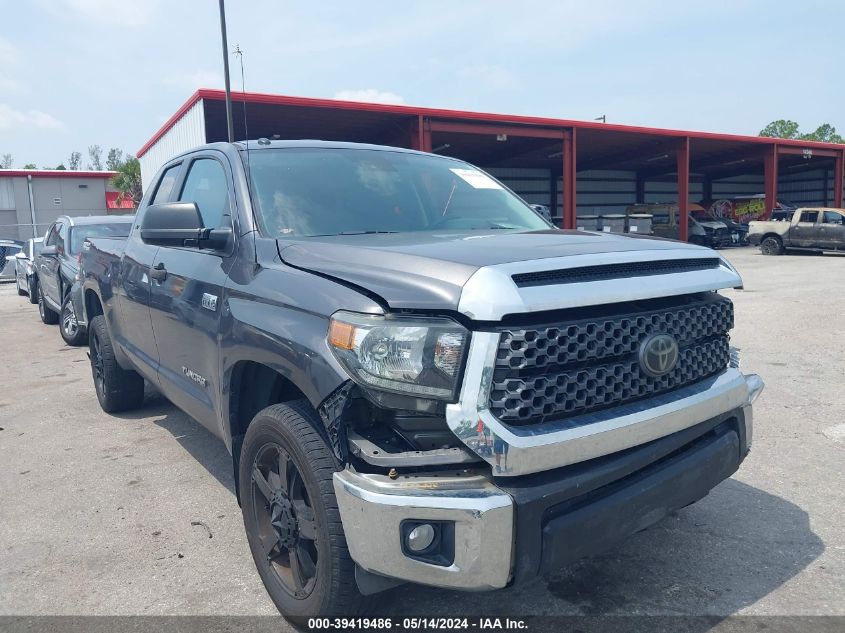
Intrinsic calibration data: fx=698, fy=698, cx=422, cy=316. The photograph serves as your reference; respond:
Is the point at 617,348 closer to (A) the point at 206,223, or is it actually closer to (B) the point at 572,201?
(A) the point at 206,223

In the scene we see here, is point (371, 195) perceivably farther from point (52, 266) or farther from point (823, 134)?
point (823, 134)

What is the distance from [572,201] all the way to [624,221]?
11.6 ft

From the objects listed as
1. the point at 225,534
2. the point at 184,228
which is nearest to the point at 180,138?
the point at 184,228

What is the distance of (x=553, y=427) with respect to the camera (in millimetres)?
2164

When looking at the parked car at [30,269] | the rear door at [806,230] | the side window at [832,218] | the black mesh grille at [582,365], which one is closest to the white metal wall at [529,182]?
the rear door at [806,230]

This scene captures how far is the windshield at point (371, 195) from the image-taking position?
322cm

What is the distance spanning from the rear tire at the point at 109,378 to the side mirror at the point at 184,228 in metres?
2.30

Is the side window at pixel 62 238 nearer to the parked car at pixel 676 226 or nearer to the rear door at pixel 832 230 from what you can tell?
the rear door at pixel 832 230

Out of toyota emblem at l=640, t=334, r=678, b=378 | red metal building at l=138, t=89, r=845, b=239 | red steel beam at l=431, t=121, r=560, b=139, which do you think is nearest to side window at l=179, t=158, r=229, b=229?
toyota emblem at l=640, t=334, r=678, b=378

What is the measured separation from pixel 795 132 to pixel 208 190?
10146cm

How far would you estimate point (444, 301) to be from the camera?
2.12 m

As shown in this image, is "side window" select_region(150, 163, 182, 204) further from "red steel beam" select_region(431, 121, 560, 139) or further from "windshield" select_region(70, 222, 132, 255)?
"red steel beam" select_region(431, 121, 560, 139)

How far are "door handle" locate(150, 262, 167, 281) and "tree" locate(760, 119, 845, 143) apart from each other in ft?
325

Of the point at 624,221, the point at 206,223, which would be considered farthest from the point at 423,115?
the point at 206,223
